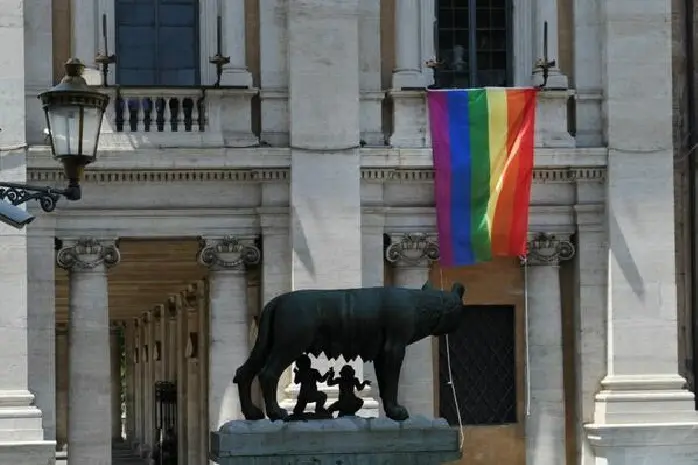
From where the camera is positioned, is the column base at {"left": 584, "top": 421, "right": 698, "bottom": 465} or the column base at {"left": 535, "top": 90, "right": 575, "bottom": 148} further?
the column base at {"left": 535, "top": 90, "right": 575, "bottom": 148}

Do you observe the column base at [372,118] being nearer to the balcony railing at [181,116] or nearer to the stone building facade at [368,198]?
the stone building facade at [368,198]

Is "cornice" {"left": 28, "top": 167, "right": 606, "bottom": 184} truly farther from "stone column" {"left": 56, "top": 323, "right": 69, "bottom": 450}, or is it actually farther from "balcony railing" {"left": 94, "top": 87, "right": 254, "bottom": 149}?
"stone column" {"left": 56, "top": 323, "right": 69, "bottom": 450}

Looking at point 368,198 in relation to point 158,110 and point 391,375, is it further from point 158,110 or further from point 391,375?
point 391,375

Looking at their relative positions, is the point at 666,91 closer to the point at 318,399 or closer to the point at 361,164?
the point at 361,164

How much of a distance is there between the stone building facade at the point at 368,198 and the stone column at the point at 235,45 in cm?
3

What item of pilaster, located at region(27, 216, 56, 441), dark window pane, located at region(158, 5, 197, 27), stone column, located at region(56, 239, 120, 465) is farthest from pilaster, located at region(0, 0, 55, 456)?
dark window pane, located at region(158, 5, 197, 27)

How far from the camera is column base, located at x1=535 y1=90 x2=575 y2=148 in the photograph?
36.6 metres

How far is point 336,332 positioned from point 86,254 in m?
10.4

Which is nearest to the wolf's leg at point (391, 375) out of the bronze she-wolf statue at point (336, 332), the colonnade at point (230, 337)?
the bronze she-wolf statue at point (336, 332)

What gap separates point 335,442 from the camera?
25344 mm

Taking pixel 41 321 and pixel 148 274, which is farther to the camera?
pixel 148 274

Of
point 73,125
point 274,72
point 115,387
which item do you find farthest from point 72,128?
point 115,387

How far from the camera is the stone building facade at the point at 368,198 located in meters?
35.3

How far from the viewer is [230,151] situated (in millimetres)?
35438
